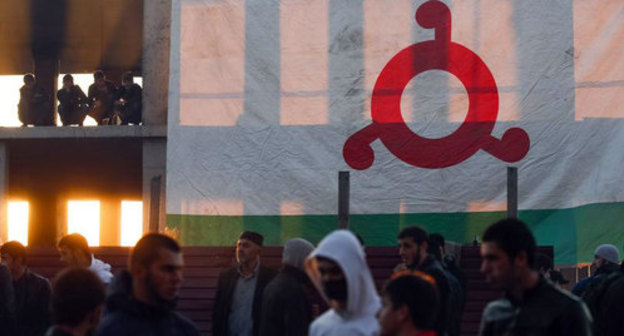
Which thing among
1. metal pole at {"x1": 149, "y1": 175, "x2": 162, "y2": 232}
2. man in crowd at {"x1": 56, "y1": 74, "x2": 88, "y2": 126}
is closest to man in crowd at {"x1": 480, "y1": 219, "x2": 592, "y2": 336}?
metal pole at {"x1": 149, "y1": 175, "x2": 162, "y2": 232}

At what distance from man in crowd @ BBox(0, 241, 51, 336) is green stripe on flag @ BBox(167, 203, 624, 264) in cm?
549

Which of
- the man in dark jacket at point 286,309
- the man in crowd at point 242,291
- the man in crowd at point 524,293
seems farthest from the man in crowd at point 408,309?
the man in crowd at point 242,291

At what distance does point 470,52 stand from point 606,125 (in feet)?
6.43

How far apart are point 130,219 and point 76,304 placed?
861 inches

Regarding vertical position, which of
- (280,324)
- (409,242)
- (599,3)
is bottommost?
(280,324)

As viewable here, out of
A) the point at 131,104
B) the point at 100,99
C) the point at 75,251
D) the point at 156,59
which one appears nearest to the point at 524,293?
the point at 75,251

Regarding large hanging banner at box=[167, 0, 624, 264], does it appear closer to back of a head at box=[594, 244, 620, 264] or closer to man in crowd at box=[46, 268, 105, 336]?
back of a head at box=[594, 244, 620, 264]

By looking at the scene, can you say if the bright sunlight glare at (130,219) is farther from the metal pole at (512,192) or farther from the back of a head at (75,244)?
the back of a head at (75,244)

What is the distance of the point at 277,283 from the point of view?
9.63 m

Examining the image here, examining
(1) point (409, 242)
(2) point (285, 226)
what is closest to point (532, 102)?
(2) point (285, 226)

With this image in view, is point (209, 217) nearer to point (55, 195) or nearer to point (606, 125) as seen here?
point (606, 125)

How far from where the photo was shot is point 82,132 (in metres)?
21.2

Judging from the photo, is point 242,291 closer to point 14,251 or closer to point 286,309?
point 286,309

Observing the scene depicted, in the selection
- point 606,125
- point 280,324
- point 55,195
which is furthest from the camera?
point 55,195
